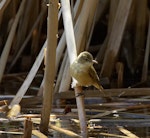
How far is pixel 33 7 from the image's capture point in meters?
4.73

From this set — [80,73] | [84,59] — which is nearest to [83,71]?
[80,73]

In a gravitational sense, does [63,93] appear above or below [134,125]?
above

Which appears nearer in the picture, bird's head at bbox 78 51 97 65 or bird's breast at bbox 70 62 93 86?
bird's breast at bbox 70 62 93 86

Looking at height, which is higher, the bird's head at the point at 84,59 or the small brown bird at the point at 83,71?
the bird's head at the point at 84,59

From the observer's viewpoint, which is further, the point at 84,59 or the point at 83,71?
the point at 84,59

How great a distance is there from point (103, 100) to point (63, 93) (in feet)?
0.90

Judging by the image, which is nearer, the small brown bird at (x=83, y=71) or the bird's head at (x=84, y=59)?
the small brown bird at (x=83, y=71)

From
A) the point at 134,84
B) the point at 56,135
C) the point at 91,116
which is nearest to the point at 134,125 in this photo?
the point at 91,116

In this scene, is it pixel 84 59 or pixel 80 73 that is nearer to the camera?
pixel 80 73

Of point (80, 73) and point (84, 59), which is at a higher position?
point (84, 59)

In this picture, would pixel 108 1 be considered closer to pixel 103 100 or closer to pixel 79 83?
pixel 103 100

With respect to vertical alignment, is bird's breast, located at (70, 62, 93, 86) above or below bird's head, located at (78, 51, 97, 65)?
below

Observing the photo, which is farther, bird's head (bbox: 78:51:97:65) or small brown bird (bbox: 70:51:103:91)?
bird's head (bbox: 78:51:97:65)

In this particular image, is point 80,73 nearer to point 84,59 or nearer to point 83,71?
point 83,71
